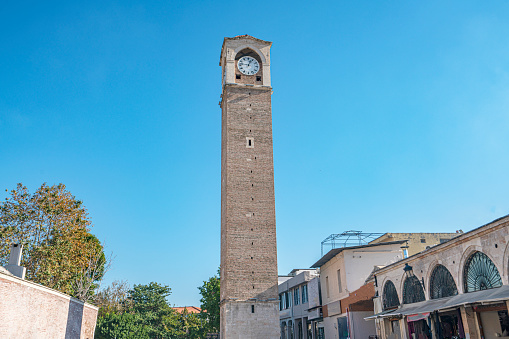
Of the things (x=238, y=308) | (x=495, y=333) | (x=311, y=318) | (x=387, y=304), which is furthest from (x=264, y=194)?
(x=495, y=333)

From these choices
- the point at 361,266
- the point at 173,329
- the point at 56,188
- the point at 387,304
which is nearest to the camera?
the point at 387,304

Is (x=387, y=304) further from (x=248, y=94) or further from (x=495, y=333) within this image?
(x=248, y=94)

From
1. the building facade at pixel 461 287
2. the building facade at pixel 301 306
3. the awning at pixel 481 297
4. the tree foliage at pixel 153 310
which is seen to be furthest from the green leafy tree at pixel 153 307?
the awning at pixel 481 297

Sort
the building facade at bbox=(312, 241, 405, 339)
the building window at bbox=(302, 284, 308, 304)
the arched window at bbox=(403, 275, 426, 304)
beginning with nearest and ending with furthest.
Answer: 1. the arched window at bbox=(403, 275, 426, 304)
2. the building facade at bbox=(312, 241, 405, 339)
3. the building window at bbox=(302, 284, 308, 304)

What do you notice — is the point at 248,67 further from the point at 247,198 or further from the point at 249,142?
the point at 247,198

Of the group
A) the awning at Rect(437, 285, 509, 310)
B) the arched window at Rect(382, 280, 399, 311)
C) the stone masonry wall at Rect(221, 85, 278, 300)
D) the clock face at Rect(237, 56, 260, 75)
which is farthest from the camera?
the clock face at Rect(237, 56, 260, 75)

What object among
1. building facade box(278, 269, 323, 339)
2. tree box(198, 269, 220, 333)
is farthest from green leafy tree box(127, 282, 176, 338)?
building facade box(278, 269, 323, 339)

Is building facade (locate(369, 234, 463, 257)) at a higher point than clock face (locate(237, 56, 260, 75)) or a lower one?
lower

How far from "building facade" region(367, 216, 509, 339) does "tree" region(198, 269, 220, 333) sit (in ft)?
76.0

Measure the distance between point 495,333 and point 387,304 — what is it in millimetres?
Result: 8104

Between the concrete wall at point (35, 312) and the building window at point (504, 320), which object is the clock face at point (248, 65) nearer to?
the concrete wall at point (35, 312)

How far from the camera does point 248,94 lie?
36594 millimetres

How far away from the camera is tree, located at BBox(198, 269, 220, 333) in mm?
41138

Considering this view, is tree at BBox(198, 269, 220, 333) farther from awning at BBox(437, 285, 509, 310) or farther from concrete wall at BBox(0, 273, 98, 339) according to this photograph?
awning at BBox(437, 285, 509, 310)
